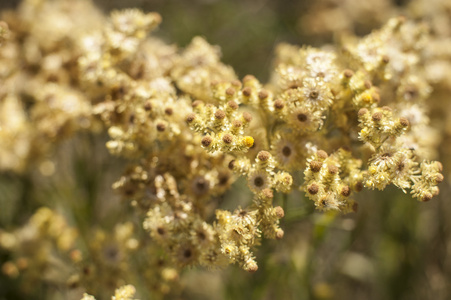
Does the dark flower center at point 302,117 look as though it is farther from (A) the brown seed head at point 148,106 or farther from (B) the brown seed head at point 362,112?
(A) the brown seed head at point 148,106

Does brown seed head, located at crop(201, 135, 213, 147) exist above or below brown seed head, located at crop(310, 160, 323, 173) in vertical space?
above

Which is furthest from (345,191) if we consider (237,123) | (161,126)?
(161,126)

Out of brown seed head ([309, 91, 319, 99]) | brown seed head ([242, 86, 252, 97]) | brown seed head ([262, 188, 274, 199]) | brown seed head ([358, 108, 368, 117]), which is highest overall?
brown seed head ([242, 86, 252, 97])

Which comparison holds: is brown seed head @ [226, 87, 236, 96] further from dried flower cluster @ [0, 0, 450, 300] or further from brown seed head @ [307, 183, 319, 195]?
brown seed head @ [307, 183, 319, 195]

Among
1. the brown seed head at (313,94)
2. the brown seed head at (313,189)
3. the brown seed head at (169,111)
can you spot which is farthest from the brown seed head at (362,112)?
the brown seed head at (169,111)

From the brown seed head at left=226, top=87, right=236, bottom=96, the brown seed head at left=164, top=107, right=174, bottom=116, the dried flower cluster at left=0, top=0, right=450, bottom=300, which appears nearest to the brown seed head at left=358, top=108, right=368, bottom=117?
the dried flower cluster at left=0, top=0, right=450, bottom=300

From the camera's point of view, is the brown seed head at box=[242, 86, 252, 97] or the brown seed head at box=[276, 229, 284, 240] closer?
the brown seed head at box=[276, 229, 284, 240]

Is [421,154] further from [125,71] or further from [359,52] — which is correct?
[125,71]

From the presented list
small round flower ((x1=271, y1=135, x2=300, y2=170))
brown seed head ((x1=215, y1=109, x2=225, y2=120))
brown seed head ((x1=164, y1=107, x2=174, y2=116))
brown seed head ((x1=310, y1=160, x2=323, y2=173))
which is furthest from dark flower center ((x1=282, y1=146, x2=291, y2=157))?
brown seed head ((x1=164, y1=107, x2=174, y2=116))

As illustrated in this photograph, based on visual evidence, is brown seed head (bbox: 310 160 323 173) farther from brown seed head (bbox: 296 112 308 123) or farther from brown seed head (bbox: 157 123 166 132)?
brown seed head (bbox: 157 123 166 132)
